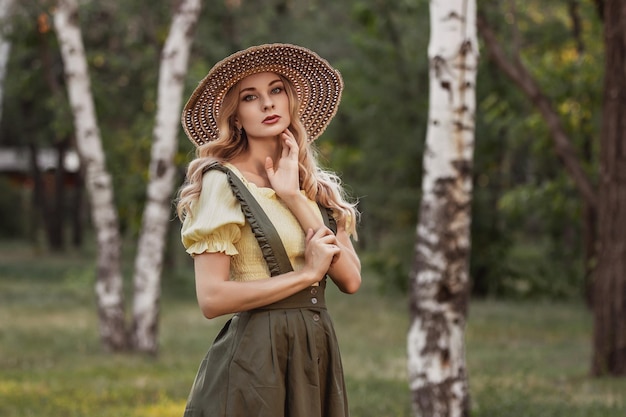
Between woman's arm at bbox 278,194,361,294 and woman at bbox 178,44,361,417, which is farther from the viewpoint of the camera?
woman's arm at bbox 278,194,361,294

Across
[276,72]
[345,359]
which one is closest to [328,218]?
[276,72]

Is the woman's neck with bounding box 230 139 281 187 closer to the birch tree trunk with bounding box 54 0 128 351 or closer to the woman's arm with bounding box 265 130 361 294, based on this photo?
the woman's arm with bounding box 265 130 361 294

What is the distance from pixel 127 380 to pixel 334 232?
7.84m

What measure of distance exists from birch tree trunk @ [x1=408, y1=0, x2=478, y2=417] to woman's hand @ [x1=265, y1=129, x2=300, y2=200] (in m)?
3.73

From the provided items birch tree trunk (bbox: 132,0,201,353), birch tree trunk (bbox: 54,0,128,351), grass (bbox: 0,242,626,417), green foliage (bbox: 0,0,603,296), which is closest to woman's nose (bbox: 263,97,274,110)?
grass (bbox: 0,242,626,417)

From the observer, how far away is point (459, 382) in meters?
7.99

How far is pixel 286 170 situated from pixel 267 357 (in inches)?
26.6

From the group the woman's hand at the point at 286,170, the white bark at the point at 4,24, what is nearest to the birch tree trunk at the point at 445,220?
the woman's hand at the point at 286,170

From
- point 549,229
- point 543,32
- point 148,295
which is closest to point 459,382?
point 148,295

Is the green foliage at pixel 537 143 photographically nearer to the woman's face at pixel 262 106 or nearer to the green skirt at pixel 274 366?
the woman's face at pixel 262 106

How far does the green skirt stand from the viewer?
3967 millimetres

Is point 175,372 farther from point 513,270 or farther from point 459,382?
point 513,270

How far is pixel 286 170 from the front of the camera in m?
4.15

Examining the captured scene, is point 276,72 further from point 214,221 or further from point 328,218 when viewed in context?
point 214,221
